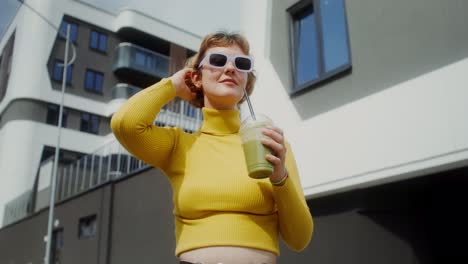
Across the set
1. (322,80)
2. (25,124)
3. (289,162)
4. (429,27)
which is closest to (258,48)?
(322,80)

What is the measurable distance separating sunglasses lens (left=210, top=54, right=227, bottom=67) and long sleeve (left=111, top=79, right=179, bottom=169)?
265 millimetres

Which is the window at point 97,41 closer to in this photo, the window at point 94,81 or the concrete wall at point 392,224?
the window at point 94,81

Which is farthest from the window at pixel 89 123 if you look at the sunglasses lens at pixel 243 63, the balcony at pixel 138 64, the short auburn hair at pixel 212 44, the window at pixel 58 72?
the sunglasses lens at pixel 243 63

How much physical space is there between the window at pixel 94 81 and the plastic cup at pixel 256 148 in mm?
26675

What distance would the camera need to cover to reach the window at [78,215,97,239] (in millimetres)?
11961

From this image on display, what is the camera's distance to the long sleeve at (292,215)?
5.62ft

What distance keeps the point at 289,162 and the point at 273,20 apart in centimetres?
564

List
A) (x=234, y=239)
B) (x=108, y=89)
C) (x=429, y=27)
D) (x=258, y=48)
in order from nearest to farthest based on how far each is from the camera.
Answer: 1. (x=234, y=239)
2. (x=429, y=27)
3. (x=258, y=48)
4. (x=108, y=89)

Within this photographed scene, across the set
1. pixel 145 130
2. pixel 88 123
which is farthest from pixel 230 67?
pixel 88 123

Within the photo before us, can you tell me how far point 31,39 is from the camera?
2502 cm

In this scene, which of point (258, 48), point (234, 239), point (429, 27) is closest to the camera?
point (234, 239)

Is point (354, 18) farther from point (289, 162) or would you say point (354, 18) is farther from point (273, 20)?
point (289, 162)

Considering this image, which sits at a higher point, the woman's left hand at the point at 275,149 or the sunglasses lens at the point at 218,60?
the sunglasses lens at the point at 218,60

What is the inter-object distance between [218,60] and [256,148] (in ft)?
1.97
